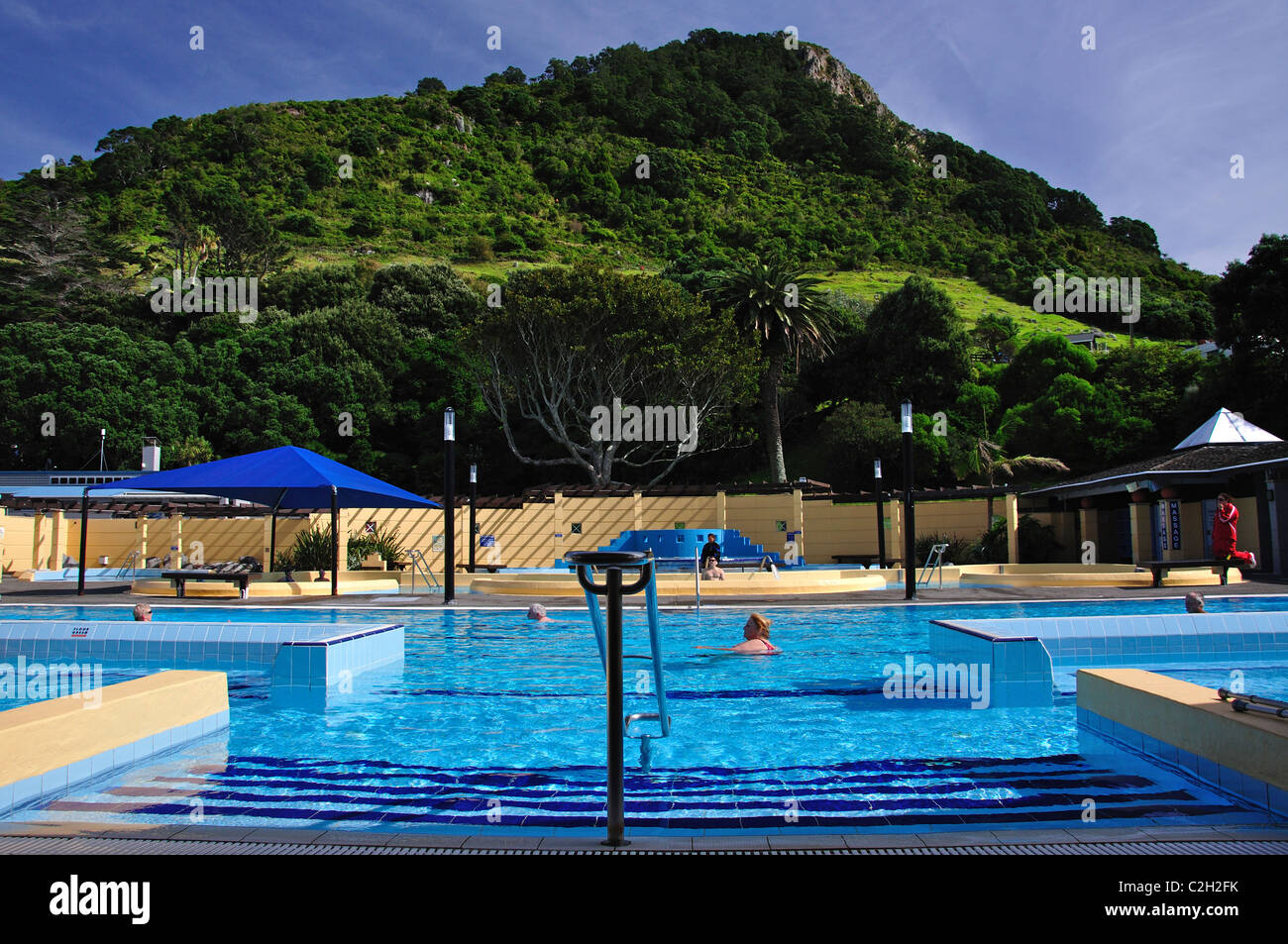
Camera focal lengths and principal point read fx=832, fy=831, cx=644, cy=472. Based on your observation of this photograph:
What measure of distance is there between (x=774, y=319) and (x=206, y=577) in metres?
22.5

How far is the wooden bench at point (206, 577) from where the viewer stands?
15.0 meters

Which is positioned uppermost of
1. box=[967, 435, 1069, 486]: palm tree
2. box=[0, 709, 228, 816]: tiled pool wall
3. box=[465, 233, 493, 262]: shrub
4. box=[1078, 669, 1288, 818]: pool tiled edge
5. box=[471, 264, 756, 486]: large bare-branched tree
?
box=[465, 233, 493, 262]: shrub

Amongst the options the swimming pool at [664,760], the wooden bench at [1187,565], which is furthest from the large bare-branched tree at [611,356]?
the swimming pool at [664,760]

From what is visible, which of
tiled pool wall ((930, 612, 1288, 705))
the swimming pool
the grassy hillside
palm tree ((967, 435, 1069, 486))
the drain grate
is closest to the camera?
the drain grate

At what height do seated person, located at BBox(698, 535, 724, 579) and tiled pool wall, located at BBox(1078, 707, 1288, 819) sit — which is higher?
seated person, located at BBox(698, 535, 724, 579)

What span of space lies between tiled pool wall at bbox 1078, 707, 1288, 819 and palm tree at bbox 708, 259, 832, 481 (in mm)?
26620

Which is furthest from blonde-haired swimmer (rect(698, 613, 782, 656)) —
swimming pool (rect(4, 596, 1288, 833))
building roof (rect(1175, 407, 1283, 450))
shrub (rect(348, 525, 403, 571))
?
building roof (rect(1175, 407, 1283, 450))

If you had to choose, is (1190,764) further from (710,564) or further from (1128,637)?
(710,564)

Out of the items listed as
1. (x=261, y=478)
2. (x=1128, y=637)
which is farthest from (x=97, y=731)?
(x=261, y=478)

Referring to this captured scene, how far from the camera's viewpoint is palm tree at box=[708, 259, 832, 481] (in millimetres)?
31672

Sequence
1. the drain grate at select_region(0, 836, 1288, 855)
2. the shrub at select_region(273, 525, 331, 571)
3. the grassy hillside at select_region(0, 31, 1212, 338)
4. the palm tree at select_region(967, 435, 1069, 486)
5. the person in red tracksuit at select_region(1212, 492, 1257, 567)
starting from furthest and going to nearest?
the grassy hillside at select_region(0, 31, 1212, 338), the palm tree at select_region(967, 435, 1069, 486), the shrub at select_region(273, 525, 331, 571), the person in red tracksuit at select_region(1212, 492, 1257, 567), the drain grate at select_region(0, 836, 1288, 855)

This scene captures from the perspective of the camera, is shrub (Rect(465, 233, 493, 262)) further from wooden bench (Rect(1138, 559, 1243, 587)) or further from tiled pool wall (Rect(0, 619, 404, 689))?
tiled pool wall (Rect(0, 619, 404, 689))

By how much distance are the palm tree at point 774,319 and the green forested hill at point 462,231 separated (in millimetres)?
3077

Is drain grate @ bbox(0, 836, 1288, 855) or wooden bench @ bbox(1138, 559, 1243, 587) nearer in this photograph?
drain grate @ bbox(0, 836, 1288, 855)
